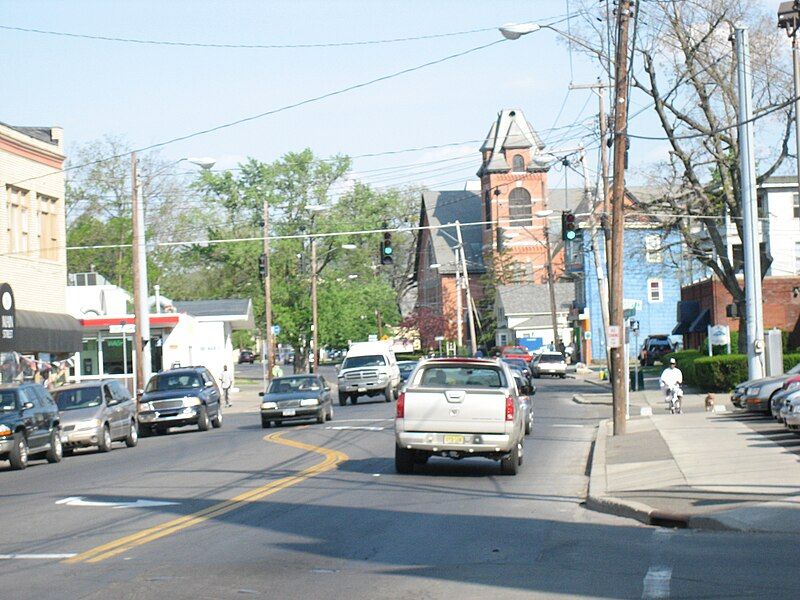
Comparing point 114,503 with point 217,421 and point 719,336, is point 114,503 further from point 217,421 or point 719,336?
point 719,336

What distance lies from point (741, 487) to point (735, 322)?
55.3m

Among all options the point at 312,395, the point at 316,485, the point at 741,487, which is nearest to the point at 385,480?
the point at 316,485

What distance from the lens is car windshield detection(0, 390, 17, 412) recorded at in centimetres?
2577

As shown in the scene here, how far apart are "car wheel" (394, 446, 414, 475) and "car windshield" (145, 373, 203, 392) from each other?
16968mm

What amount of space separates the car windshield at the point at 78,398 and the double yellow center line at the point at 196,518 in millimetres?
8643

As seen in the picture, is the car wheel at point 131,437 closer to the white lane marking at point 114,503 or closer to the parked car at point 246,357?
the white lane marking at point 114,503

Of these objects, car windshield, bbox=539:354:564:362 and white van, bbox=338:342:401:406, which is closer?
white van, bbox=338:342:401:406

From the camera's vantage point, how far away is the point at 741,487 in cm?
1658

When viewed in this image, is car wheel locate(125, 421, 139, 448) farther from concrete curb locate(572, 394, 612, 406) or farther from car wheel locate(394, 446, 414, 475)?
concrete curb locate(572, 394, 612, 406)

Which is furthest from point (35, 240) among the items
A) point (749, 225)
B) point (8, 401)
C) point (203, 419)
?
point (749, 225)

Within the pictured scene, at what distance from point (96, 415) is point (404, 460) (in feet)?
37.9

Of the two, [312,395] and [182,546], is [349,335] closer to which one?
[312,395]

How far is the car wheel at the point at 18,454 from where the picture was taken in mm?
25125

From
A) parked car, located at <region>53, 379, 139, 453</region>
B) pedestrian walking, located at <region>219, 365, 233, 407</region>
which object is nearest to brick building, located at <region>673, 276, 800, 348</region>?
pedestrian walking, located at <region>219, 365, 233, 407</region>
